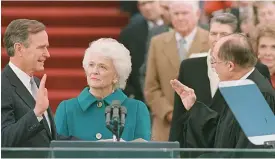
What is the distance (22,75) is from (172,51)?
3.15 m

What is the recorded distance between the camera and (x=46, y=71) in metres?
11.3

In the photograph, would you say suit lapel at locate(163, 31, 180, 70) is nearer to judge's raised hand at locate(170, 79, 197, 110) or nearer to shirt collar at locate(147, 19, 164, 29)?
shirt collar at locate(147, 19, 164, 29)

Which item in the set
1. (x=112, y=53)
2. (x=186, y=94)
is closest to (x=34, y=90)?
(x=112, y=53)

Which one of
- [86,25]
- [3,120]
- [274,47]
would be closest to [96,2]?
[86,25]

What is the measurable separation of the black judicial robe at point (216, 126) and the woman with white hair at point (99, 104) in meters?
0.32

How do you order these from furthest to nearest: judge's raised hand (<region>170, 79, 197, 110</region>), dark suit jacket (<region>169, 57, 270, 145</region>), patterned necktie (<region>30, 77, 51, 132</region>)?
dark suit jacket (<region>169, 57, 270, 145</region>) → judge's raised hand (<region>170, 79, 197, 110</region>) → patterned necktie (<region>30, 77, 51, 132</region>)

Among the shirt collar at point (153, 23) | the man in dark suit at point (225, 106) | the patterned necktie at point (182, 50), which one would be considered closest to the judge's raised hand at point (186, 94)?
the man in dark suit at point (225, 106)

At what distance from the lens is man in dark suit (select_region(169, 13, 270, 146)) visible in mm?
7188

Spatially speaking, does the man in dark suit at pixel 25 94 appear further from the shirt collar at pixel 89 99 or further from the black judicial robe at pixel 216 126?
the black judicial robe at pixel 216 126

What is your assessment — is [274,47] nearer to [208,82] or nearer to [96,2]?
[208,82]

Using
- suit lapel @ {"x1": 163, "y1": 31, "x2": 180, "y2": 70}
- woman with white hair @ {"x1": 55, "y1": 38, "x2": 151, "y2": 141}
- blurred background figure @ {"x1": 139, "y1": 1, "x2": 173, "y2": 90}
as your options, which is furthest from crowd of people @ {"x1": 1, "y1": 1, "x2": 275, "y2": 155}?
blurred background figure @ {"x1": 139, "y1": 1, "x2": 173, "y2": 90}

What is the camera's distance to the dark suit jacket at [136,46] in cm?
977

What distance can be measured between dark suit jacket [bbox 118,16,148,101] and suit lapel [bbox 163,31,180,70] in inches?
43.1

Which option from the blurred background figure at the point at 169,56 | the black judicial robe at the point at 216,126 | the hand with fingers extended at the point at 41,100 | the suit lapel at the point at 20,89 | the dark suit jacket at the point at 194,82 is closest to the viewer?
the hand with fingers extended at the point at 41,100
